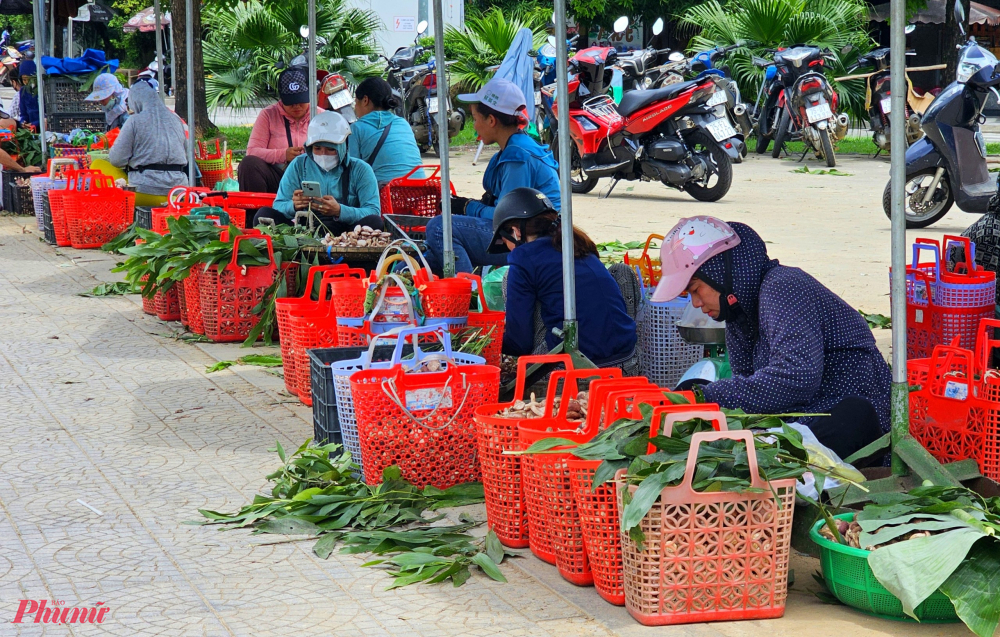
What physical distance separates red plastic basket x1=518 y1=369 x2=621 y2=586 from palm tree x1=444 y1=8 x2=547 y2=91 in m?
14.5

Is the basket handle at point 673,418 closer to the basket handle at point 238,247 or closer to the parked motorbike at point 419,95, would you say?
the basket handle at point 238,247

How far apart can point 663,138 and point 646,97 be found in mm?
458

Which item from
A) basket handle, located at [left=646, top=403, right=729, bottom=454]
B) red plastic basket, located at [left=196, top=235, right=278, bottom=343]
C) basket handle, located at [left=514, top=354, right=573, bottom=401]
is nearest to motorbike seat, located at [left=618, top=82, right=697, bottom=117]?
red plastic basket, located at [left=196, top=235, right=278, bottom=343]

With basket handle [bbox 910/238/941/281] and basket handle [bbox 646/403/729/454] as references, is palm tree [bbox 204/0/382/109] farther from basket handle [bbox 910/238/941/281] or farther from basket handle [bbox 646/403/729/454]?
basket handle [bbox 646/403/729/454]

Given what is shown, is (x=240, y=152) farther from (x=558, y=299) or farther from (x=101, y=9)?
(x=101, y=9)

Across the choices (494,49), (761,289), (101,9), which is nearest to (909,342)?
(761,289)

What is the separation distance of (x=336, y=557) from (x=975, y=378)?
212 cm

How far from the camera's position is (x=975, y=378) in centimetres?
372

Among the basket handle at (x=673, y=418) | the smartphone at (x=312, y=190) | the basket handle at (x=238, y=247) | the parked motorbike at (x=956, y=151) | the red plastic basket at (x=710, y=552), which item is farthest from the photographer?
the parked motorbike at (x=956, y=151)

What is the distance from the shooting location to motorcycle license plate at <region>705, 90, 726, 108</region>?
11.7m

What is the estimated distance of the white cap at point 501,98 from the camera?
6.23 meters

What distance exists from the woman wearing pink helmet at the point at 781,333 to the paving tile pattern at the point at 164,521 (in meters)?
0.95

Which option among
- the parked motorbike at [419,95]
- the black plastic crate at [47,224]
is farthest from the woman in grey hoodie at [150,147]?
the parked motorbike at [419,95]

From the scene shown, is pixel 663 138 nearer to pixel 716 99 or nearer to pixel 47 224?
pixel 716 99
